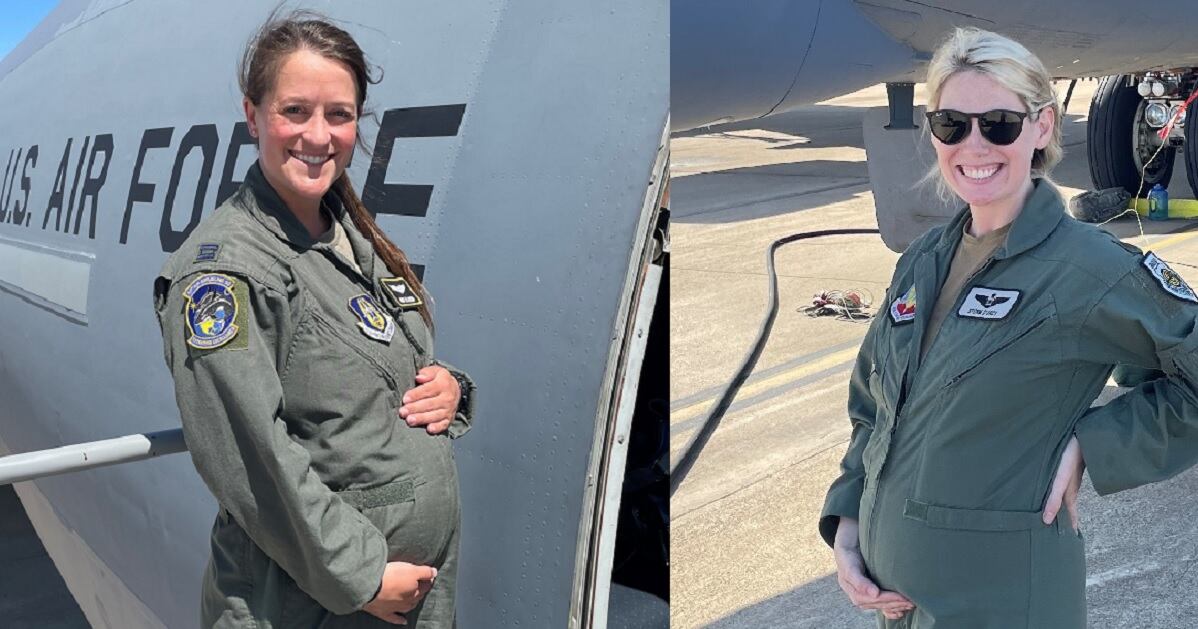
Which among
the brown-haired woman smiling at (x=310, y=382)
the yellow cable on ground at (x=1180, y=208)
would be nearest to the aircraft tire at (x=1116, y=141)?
the yellow cable on ground at (x=1180, y=208)

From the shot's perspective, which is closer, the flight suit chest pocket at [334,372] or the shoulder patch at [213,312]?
the shoulder patch at [213,312]

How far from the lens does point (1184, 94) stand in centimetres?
992

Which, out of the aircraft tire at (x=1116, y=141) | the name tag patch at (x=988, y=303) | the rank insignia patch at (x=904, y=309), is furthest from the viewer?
the aircraft tire at (x=1116, y=141)

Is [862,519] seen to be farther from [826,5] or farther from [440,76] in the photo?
[826,5]

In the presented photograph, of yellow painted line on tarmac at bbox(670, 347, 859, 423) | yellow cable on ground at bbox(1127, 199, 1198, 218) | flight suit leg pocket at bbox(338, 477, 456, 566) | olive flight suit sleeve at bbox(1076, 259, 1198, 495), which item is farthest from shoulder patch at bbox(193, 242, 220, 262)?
yellow cable on ground at bbox(1127, 199, 1198, 218)

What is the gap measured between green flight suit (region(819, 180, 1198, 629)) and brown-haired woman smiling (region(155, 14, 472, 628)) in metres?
0.79

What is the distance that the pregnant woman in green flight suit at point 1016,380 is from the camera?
1612 millimetres

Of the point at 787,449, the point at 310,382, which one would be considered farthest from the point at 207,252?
the point at 787,449

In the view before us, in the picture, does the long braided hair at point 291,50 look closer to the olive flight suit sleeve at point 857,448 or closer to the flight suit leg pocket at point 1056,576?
the olive flight suit sleeve at point 857,448

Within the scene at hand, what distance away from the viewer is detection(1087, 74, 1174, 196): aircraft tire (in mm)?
10719

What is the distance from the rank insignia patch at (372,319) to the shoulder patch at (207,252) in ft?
0.76

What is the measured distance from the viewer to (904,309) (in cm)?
186

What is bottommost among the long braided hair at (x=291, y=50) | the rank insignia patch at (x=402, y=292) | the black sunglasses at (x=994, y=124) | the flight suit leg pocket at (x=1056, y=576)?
the flight suit leg pocket at (x=1056, y=576)

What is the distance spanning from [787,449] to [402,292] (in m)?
3.80
